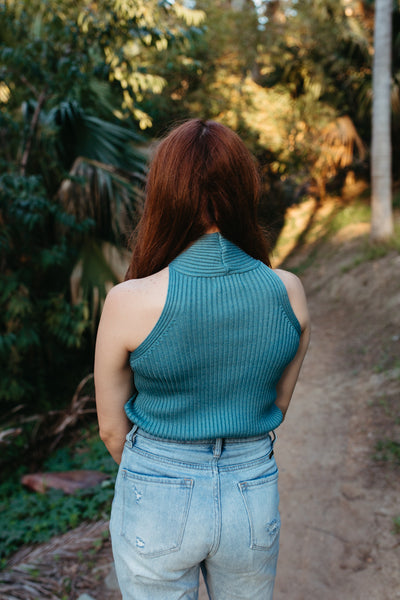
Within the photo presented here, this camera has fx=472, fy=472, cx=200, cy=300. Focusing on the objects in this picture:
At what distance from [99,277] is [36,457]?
5.99 feet

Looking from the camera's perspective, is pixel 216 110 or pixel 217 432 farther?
pixel 216 110

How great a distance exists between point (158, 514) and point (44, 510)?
2.62m

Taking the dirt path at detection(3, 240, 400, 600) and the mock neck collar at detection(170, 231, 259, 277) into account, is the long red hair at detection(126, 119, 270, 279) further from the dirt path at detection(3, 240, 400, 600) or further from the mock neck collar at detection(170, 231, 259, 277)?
the dirt path at detection(3, 240, 400, 600)

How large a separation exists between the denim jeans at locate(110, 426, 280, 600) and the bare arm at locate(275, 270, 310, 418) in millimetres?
320

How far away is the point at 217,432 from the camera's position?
113 centimetres

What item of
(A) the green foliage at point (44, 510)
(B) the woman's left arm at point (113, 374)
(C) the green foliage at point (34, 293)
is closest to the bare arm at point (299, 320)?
(B) the woman's left arm at point (113, 374)

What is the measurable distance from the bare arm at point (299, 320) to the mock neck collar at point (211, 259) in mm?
119

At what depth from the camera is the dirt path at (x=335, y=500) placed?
8.43 ft

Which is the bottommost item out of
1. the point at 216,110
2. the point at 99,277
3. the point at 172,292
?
the point at 99,277

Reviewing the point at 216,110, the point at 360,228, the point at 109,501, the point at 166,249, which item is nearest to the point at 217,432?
the point at 166,249

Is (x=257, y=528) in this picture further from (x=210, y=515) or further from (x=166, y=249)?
(x=166, y=249)

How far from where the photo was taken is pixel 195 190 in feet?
3.74

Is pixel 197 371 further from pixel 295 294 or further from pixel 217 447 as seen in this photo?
pixel 295 294

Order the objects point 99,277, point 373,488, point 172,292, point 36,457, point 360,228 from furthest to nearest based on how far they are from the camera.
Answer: point 360,228 < point 99,277 < point 36,457 < point 373,488 < point 172,292
